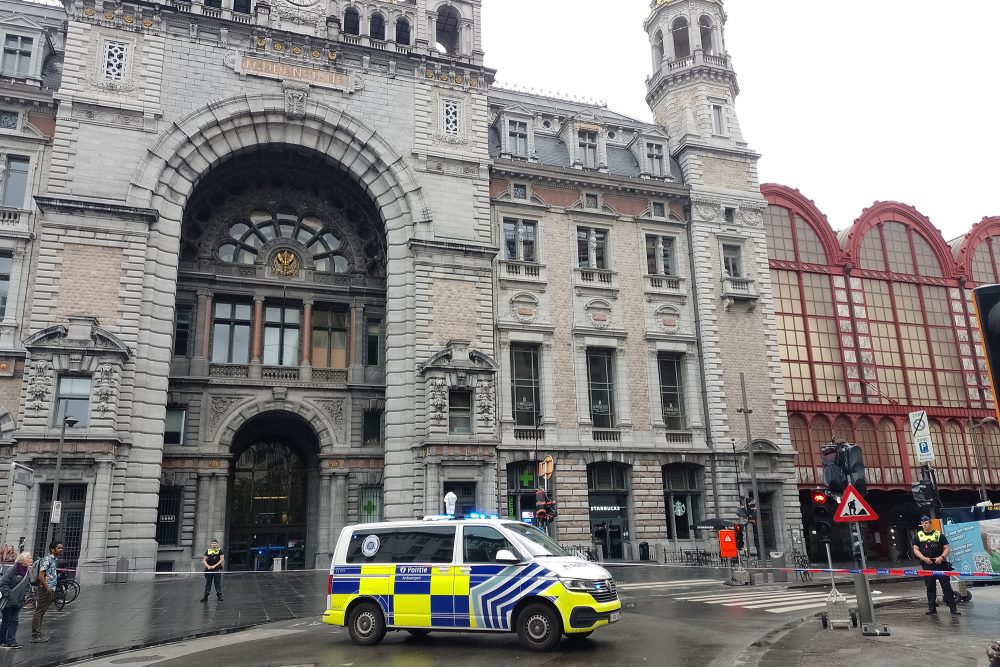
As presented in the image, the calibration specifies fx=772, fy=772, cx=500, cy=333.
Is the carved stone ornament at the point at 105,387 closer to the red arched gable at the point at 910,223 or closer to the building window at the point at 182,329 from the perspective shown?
the building window at the point at 182,329

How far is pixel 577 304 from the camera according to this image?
38.9 metres

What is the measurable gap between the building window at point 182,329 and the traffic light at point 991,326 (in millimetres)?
33176

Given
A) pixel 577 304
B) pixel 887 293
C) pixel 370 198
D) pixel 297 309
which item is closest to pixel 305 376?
pixel 297 309

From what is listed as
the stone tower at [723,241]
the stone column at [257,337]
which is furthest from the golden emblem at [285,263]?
the stone tower at [723,241]

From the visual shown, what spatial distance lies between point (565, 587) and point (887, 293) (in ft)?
151

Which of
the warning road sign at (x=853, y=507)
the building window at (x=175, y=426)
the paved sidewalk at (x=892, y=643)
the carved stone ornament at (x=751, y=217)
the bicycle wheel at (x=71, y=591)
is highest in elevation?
the carved stone ornament at (x=751, y=217)

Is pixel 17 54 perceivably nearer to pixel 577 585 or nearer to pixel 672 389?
pixel 672 389

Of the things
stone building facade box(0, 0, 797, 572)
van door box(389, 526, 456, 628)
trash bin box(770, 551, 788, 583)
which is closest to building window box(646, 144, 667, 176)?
stone building facade box(0, 0, 797, 572)

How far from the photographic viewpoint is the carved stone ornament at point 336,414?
3569 centimetres

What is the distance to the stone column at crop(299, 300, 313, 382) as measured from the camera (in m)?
36.3

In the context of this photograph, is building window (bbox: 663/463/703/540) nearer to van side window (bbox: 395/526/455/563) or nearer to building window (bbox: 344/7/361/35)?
van side window (bbox: 395/526/455/563)

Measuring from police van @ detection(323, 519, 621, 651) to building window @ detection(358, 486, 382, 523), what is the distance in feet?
69.5

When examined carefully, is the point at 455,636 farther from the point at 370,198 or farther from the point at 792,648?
the point at 370,198

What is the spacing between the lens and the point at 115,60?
109ft
